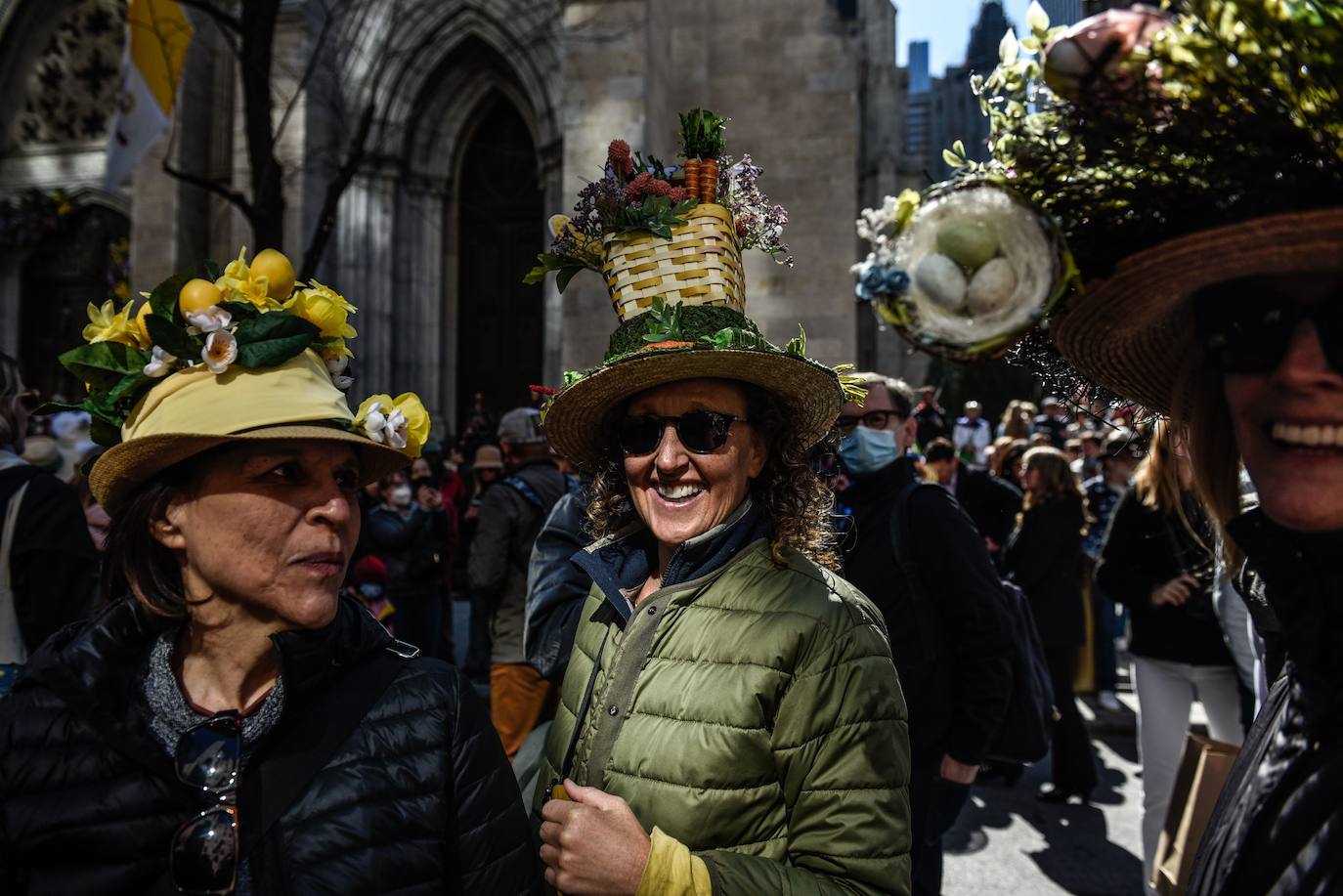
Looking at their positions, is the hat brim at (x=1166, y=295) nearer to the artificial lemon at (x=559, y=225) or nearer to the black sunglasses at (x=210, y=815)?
the artificial lemon at (x=559, y=225)

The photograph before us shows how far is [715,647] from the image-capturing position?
1842mm

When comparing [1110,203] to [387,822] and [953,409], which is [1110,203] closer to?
[387,822]

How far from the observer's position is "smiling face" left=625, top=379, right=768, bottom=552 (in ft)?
6.76

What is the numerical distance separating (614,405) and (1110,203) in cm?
138

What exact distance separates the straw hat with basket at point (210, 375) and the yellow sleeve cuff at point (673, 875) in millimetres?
944

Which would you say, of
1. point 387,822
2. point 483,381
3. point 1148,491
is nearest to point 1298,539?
point 387,822

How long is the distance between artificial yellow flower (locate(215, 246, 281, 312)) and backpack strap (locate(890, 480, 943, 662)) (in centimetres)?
229

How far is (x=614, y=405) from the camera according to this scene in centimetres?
233

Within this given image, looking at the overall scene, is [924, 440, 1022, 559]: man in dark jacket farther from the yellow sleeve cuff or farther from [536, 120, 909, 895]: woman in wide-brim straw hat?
the yellow sleeve cuff

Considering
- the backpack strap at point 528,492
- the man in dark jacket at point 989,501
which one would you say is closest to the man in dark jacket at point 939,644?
the backpack strap at point 528,492

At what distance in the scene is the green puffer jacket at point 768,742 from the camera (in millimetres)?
1676

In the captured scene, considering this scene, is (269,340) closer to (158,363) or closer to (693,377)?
(158,363)

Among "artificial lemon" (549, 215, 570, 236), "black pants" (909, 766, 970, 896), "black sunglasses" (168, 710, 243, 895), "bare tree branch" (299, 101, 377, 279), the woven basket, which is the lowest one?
"black pants" (909, 766, 970, 896)

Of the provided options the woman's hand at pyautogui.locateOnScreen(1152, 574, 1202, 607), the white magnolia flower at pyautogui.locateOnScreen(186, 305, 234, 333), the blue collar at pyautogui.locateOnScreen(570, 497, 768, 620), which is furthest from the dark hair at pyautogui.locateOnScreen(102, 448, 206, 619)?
the woman's hand at pyautogui.locateOnScreen(1152, 574, 1202, 607)
